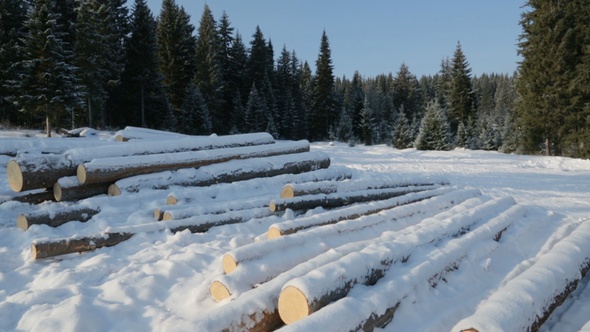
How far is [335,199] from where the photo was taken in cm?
727

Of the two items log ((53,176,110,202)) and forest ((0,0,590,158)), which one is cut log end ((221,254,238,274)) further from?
forest ((0,0,590,158))

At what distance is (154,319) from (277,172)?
5.71 m

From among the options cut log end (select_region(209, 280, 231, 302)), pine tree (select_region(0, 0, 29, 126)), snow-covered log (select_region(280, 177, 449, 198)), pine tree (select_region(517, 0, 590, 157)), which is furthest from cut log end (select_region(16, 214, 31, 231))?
pine tree (select_region(517, 0, 590, 157))

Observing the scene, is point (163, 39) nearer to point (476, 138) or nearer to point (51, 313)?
point (476, 138)

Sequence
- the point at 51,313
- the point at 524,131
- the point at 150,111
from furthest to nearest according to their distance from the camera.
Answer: the point at 150,111 < the point at 524,131 < the point at 51,313

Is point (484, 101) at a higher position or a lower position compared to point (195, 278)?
higher

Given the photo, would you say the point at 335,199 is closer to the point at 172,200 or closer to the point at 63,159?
the point at 172,200

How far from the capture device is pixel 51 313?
330 cm

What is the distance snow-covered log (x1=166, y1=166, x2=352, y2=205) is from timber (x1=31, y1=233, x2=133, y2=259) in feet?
5.27

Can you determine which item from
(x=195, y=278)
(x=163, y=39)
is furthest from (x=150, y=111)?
(x=195, y=278)

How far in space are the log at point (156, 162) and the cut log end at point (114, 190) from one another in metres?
0.15

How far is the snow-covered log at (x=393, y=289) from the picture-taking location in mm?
2729

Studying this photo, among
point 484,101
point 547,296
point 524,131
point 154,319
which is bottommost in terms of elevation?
point 154,319

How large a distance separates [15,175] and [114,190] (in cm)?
159
